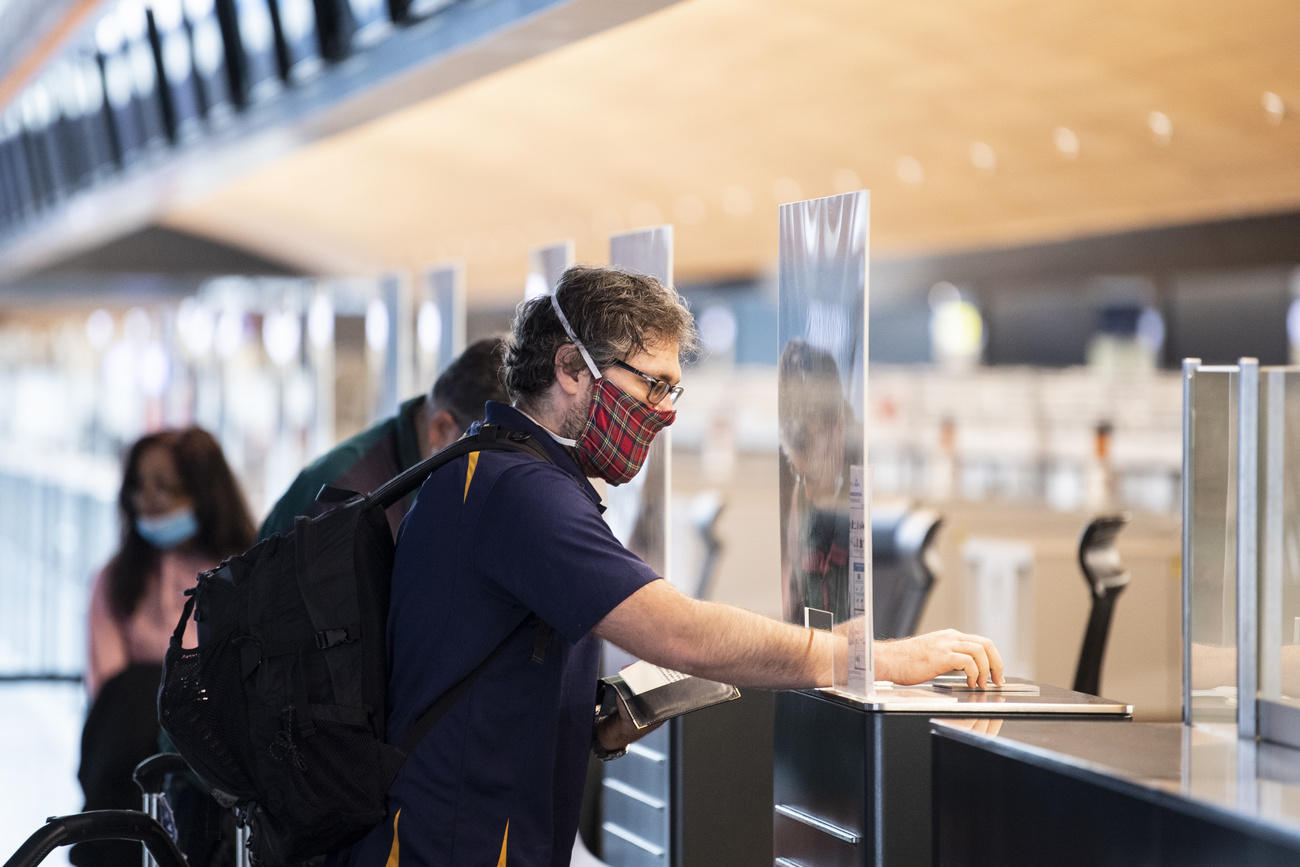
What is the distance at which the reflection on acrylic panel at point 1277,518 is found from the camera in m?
2.15

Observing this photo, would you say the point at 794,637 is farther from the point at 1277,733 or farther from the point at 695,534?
the point at 695,534

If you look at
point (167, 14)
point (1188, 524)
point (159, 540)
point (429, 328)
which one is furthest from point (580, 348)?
point (167, 14)

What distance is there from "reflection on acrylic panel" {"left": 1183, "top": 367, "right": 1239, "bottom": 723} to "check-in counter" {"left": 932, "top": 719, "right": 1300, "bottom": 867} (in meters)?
0.06

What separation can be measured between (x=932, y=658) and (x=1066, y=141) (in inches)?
410

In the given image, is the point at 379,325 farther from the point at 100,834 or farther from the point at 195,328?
the point at 195,328

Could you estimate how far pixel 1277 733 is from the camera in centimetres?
213

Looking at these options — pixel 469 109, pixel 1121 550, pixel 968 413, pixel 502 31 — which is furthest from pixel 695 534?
pixel 469 109

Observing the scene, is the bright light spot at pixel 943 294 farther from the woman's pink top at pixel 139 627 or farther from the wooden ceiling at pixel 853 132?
the woman's pink top at pixel 139 627

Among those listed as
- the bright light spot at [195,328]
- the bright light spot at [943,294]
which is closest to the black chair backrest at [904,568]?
the bright light spot at [195,328]

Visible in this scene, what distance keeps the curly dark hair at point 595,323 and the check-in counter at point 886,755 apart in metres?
0.65

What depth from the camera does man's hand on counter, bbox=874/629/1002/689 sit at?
2309mm

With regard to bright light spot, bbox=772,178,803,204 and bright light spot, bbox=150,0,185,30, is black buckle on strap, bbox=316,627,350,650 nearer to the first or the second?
bright light spot, bbox=150,0,185,30

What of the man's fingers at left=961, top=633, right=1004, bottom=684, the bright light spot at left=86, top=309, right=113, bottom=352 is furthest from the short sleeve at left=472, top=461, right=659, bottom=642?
the bright light spot at left=86, top=309, right=113, bottom=352

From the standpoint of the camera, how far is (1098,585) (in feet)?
14.5
